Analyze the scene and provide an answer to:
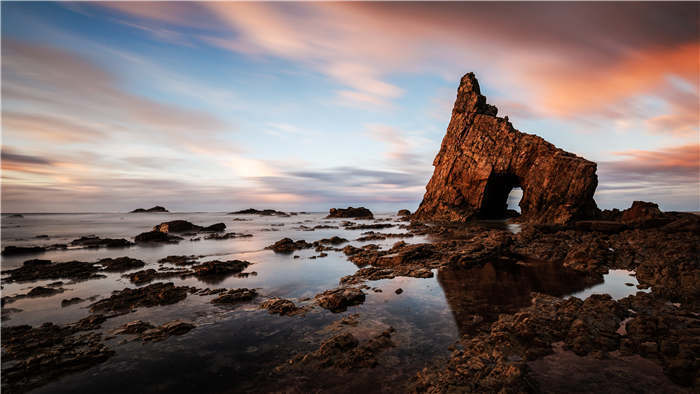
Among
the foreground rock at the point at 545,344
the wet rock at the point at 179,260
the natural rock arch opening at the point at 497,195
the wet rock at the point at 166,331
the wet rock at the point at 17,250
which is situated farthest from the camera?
the natural rock arch opening at the point at 497,195

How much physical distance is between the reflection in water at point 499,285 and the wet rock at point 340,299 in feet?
13.9

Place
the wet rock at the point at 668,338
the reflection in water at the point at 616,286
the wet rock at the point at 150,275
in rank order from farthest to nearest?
the wet rock at the point at 150,275 < the reflection in water at the point at 616,286 < the wet rock at the point at 668,338

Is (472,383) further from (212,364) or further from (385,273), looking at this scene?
(385,273)

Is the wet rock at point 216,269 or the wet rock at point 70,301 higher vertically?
the wet rock at point 216,269

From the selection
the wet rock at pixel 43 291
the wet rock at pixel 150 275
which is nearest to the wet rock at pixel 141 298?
the wet rock at pixel 150 275

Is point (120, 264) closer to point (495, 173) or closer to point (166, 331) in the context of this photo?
point (166, 331)

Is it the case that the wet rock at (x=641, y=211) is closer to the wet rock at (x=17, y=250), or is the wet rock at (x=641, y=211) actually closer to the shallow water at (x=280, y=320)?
the shallow water at (x=280, y=320)

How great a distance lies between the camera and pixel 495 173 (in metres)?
58.5

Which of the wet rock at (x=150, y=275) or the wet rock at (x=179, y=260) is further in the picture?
the wet rock at (x=179, y=260)

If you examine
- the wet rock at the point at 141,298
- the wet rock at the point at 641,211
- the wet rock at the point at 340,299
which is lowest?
the wet rock at the point at 141,298

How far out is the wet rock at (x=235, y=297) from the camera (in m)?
13.6

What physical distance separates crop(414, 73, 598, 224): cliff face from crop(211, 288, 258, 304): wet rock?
5217cm

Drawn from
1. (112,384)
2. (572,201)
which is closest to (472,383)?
(112,384)

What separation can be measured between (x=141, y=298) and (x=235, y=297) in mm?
4715
